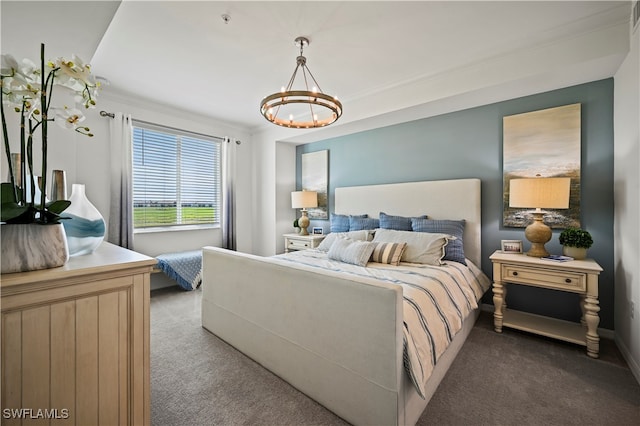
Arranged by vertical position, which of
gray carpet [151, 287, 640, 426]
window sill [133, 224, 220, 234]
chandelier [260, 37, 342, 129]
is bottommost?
gray carpet [151, 287, 640, 426]

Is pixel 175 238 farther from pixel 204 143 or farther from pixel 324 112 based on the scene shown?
pixel 324 112

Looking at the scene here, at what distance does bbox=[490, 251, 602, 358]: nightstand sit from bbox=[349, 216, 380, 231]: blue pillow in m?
1.41

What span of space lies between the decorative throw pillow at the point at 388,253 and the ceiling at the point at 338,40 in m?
1.65

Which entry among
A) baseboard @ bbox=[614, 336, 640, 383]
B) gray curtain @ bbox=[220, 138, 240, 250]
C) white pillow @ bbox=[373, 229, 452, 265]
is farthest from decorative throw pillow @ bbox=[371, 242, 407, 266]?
gray curtain @ bbox=[220, 138, 240, 250]

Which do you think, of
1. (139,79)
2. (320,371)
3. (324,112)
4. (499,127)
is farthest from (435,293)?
(139,79)

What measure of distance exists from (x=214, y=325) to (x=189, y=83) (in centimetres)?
275

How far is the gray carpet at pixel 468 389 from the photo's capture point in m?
1.55

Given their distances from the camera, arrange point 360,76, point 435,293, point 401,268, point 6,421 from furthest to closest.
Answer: point 360,76, point 401,268, point 435,293, point 6,421

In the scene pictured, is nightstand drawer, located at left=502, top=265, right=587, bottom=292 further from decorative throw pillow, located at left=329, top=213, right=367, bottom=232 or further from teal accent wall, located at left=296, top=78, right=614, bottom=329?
decorative throw pillow, located at left=329, top=213, right=367, bottom=232

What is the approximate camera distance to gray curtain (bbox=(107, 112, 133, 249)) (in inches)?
137

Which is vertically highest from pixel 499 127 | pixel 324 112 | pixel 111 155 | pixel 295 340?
pixel 324 112

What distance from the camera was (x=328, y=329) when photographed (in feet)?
5.18

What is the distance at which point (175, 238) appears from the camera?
4199 millimetres

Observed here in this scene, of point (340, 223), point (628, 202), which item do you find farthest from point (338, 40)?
point (628, 202)
